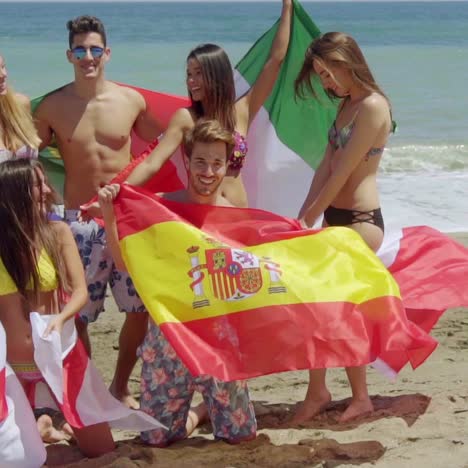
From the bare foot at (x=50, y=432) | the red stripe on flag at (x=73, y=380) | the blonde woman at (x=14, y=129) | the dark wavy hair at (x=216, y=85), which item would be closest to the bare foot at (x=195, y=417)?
the bare foot at (x=50, y=432)

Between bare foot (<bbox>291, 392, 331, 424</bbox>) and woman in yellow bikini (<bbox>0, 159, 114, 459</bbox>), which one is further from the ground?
woman in yellow bikini (<bbox>0, 159, 114, 459</bbox>)

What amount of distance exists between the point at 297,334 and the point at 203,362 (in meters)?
0.46

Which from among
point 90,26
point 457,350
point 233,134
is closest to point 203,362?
point 233,134

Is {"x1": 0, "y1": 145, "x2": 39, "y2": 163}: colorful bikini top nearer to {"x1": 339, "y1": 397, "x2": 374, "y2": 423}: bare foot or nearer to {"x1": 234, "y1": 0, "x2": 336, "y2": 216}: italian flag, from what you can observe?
{"x1": 234, "y1": 0, "x2": 336, "y2": 216}: italian flag

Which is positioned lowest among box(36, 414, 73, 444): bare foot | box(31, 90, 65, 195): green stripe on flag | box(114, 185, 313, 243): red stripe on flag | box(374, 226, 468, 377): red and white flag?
box(36, 414, 73, 444): bare foot

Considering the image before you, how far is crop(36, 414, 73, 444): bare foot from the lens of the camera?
4844mm

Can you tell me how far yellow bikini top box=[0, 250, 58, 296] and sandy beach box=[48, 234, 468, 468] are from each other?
83 centimetres

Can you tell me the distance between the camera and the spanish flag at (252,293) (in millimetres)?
4402

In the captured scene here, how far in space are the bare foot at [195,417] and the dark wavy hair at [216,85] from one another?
1.46 m

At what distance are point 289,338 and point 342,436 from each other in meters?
0.65

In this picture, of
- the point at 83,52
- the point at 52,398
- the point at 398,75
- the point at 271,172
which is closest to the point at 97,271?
the point at 52,398

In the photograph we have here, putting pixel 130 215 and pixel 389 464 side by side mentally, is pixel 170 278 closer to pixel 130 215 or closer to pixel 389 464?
pixel 130 215

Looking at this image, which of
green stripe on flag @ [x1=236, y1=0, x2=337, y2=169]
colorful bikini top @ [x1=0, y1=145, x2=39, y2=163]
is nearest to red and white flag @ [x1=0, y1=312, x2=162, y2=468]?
colorful bikini top @ [x1=0, y1=145, x2=39, y2=163]

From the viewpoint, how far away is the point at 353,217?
4.96 m
